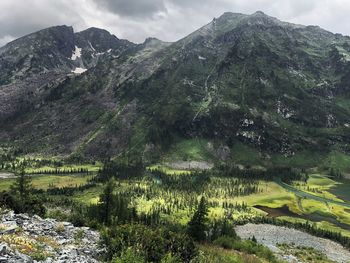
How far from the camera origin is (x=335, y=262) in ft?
426

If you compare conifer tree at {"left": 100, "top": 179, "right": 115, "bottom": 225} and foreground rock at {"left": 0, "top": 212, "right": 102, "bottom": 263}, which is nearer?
foreground rock at {"left": 0, "top": 212, "right": 102, "bottom": 263}

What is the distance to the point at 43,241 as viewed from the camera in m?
42.2

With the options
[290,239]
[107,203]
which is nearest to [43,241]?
[107,203]

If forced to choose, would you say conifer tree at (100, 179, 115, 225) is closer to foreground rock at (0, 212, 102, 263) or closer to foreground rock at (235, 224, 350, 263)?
foreground rock at (0, 212, 102, 263)

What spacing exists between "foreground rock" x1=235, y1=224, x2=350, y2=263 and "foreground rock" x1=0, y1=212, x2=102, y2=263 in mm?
104831

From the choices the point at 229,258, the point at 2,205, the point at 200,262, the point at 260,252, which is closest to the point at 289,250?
the point at 260,252

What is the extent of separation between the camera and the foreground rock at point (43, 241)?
120 ft

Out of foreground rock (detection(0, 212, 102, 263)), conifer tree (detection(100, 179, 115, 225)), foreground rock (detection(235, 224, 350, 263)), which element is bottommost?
foreground rock (detection(235, 224, 350, 263))

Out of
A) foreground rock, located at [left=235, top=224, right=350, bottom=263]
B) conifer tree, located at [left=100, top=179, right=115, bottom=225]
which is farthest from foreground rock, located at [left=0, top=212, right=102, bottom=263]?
foreground rock, located at [left=235, top=224, right=350, bottom=263]

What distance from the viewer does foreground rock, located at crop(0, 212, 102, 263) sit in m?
36.5

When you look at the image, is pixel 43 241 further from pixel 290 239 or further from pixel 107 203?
pixel 290 239

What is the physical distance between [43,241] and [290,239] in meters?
142

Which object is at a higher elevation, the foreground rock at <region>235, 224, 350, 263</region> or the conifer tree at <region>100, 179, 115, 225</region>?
the conifer tree at <region>100, 179, 115, 225</region>

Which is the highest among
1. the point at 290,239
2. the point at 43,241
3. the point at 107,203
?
the point at 43,241
